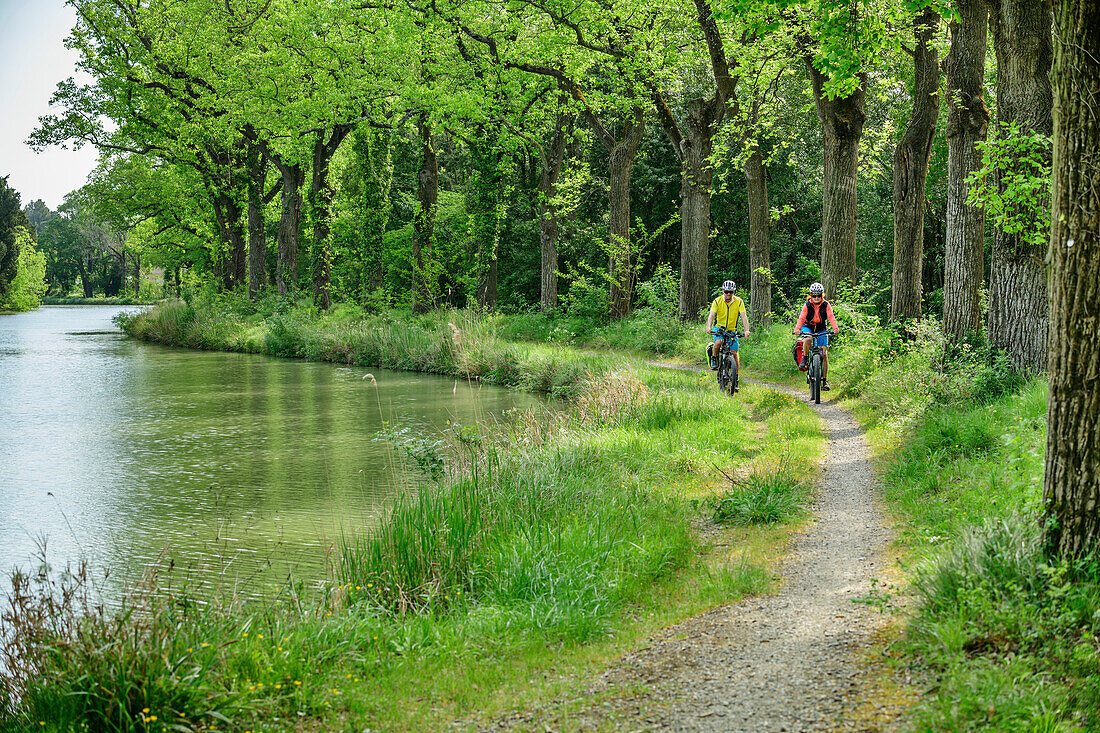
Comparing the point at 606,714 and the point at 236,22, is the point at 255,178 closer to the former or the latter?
the point at 236,22

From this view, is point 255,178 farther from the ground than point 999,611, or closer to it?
farther from the ground

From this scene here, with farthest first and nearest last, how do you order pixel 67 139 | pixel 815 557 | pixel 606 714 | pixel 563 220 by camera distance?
1. pixel 67 139
2. pixel 563 220
3. pixel 815 557
4. pixel 606 714

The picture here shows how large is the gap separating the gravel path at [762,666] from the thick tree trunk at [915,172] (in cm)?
1009

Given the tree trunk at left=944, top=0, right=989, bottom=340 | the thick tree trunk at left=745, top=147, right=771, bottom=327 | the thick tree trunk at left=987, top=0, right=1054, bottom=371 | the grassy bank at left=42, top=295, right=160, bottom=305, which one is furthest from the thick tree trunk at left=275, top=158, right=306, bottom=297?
the grassy bank at left=42, top=295, right=160, bottom=305

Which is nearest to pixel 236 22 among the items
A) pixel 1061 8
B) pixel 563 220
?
pixel 563 220

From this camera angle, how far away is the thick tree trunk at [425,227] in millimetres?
30969

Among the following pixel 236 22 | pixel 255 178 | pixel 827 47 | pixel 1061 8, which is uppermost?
pixel 236 22

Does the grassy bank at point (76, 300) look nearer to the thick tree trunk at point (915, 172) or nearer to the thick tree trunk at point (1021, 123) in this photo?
the thick tree trunk at point (915, 172)

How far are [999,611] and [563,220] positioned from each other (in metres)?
27.6

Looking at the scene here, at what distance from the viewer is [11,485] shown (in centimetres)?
1220

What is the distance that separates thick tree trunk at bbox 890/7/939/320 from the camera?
1434 cm

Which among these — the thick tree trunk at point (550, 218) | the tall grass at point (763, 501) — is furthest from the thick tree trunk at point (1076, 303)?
the thick tree trunk at point (550, 218)

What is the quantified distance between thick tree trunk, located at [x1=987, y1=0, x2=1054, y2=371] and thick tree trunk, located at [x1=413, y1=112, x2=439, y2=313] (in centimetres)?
2225

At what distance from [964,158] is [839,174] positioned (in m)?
4.33
